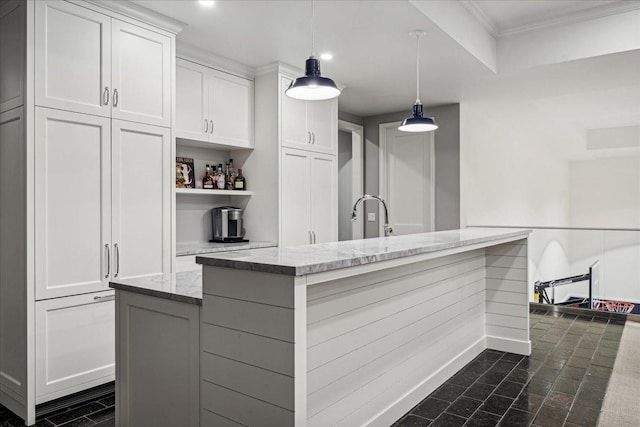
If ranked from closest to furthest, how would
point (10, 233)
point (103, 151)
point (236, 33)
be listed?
point (10, 233) < point (103, 151) < point (236, 33)

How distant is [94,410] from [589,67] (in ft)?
15.6

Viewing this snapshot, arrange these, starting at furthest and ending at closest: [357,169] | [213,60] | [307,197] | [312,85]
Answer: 1. [357,169]
2. [307,197]
3. [213,60]
4. [312,85]

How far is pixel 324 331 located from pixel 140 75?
2260mm

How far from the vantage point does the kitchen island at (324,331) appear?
1472 millimetres

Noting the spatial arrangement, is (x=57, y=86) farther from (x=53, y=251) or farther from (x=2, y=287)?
(x=2, y=287)

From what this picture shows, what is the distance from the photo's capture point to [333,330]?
195cm

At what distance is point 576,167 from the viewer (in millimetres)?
11141

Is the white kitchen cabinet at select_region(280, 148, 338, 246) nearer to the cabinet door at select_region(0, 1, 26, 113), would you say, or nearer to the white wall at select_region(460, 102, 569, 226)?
the white wall at select_region(460, 102, 569, 226)

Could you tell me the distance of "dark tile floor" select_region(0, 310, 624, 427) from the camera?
2448mm

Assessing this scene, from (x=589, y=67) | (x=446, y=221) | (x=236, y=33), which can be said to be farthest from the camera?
(x=446, y=221)

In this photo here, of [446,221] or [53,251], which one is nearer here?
[53,251]

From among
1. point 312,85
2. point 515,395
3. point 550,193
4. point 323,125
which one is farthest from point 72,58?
point 550,193

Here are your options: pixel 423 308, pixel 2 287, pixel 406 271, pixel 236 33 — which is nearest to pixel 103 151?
pixel 2 287

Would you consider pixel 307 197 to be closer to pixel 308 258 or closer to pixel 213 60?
pixel 213 60
